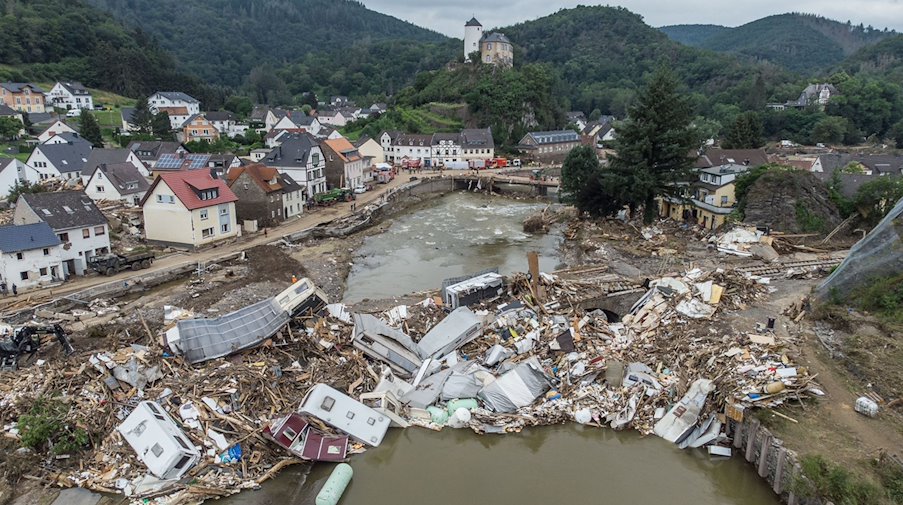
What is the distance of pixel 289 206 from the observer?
129 ft

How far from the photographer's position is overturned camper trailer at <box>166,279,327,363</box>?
54.9 ft

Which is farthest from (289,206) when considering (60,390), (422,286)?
(60,390)

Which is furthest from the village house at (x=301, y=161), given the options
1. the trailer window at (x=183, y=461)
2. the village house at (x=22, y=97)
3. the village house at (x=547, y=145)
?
the village house at (x=22, y=97)

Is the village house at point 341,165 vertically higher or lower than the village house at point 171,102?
lower

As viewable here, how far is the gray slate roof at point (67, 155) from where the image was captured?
4466cm

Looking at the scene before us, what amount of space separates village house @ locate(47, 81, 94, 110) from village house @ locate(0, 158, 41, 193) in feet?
152

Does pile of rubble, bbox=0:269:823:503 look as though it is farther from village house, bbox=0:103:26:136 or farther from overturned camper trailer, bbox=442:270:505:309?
village house, bbox=0:103:26:136

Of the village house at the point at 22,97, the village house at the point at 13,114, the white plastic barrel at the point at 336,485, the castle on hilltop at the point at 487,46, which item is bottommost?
the white plastic barrel at the point at 336,485

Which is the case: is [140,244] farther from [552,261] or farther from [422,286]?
[552,261]

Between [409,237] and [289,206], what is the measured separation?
8.57m

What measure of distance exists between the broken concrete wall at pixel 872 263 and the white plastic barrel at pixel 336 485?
1729 centimetres

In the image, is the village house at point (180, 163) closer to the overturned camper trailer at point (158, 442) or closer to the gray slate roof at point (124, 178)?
the gray slate roof at point (124, 178)

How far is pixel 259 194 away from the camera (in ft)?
117

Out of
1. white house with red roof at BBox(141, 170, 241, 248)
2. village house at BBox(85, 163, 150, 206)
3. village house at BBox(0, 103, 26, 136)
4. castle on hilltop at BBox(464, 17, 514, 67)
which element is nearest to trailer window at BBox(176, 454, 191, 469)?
white house with red roof at BBox(141, 170, 241, 248)
